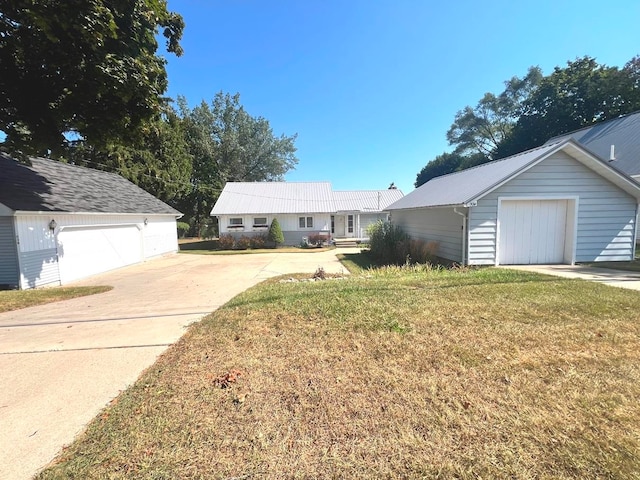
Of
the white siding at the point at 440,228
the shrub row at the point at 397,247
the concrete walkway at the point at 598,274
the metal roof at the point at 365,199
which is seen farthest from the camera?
the metal roof at the point at 365,199

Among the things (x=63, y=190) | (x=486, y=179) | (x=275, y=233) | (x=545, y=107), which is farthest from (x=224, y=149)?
(x=545, y=107)

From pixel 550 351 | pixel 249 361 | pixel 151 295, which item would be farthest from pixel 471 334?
pixel 151 295

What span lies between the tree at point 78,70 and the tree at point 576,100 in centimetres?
3867

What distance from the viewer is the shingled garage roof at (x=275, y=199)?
2416cm

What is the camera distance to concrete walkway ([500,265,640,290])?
7.29 meters

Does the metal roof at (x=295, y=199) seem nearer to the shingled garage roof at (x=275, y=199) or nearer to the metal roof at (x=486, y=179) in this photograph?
the shingled garage roof at (x=275, y=199)

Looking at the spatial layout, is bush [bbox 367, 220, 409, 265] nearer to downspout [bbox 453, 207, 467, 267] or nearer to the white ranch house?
downspout [bbox 453, 207, 467, 267]

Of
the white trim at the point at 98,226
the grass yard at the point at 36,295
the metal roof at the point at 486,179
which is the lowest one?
the grass yard at the point at 36,295

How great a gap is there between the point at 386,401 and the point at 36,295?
10562mm

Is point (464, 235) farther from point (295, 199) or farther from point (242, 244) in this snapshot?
point (295, 199)

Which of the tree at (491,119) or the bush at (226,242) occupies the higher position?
the tree at (491,119)

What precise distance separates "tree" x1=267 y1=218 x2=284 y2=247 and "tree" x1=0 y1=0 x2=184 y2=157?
13.8 meters

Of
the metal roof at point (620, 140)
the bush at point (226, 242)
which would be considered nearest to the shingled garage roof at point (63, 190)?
the bush at point (226, 242)

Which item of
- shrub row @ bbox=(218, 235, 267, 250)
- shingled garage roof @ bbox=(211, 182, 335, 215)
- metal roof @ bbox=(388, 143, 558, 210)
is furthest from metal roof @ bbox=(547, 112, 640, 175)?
shrub row @ bbox=(218, 235, 267, 250)
